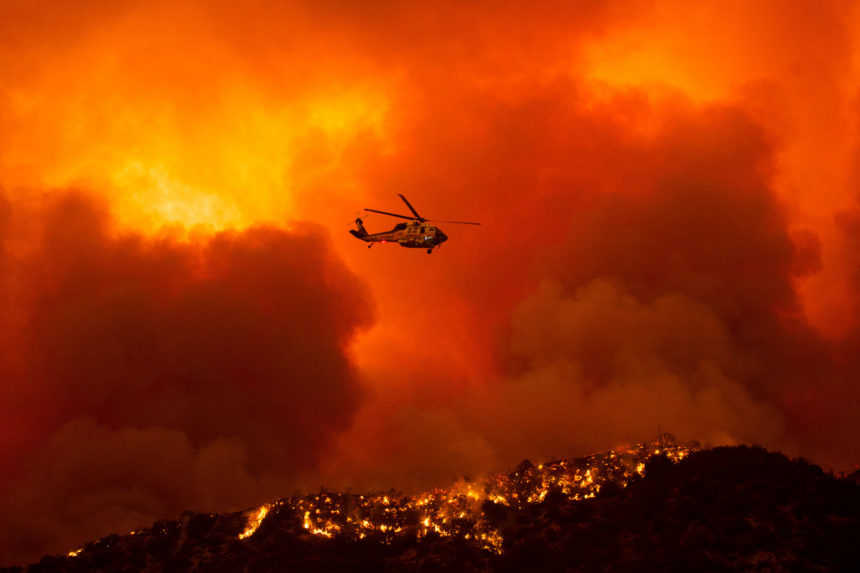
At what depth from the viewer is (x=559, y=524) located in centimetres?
11344

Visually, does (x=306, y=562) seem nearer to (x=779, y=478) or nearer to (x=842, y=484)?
(x=779, y=478)

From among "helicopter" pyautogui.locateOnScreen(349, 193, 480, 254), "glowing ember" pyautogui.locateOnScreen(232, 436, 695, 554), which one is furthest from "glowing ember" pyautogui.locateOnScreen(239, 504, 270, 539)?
"helicopter" pyautogui.locateOnScreen(349, 193, 480, 254)

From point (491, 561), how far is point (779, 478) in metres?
38.6

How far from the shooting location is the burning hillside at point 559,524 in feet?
332

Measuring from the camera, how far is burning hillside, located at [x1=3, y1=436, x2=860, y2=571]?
101250 millimetres

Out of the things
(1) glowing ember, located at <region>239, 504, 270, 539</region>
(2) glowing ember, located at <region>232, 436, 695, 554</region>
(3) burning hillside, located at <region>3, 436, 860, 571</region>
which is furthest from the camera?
(1) glowing ember, located at <region>239, 504, 270, 539</region>

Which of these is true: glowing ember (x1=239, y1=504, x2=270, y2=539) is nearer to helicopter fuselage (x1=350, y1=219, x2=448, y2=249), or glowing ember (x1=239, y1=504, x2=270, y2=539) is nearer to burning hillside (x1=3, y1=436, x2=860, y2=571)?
burning hillside (x1=3, y1=436, x2=860, y2=571)

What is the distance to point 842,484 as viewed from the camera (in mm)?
108500

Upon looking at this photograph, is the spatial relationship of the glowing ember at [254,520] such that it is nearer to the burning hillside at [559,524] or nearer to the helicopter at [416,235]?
the burning hillside at [559,524]

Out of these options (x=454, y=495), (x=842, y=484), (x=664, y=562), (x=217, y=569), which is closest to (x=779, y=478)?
(x=842, y=484)

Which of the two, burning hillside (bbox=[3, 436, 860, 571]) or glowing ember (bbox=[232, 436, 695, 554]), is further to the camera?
glowing ember (bbox=[232, 436, 695, 554])

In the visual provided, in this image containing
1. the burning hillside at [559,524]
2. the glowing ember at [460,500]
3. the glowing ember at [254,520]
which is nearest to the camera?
the burning hillside at [559,524]

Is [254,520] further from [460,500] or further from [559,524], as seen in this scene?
[559,524]

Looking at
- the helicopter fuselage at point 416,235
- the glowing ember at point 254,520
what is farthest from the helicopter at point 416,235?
the glowing ember at point 254,520
